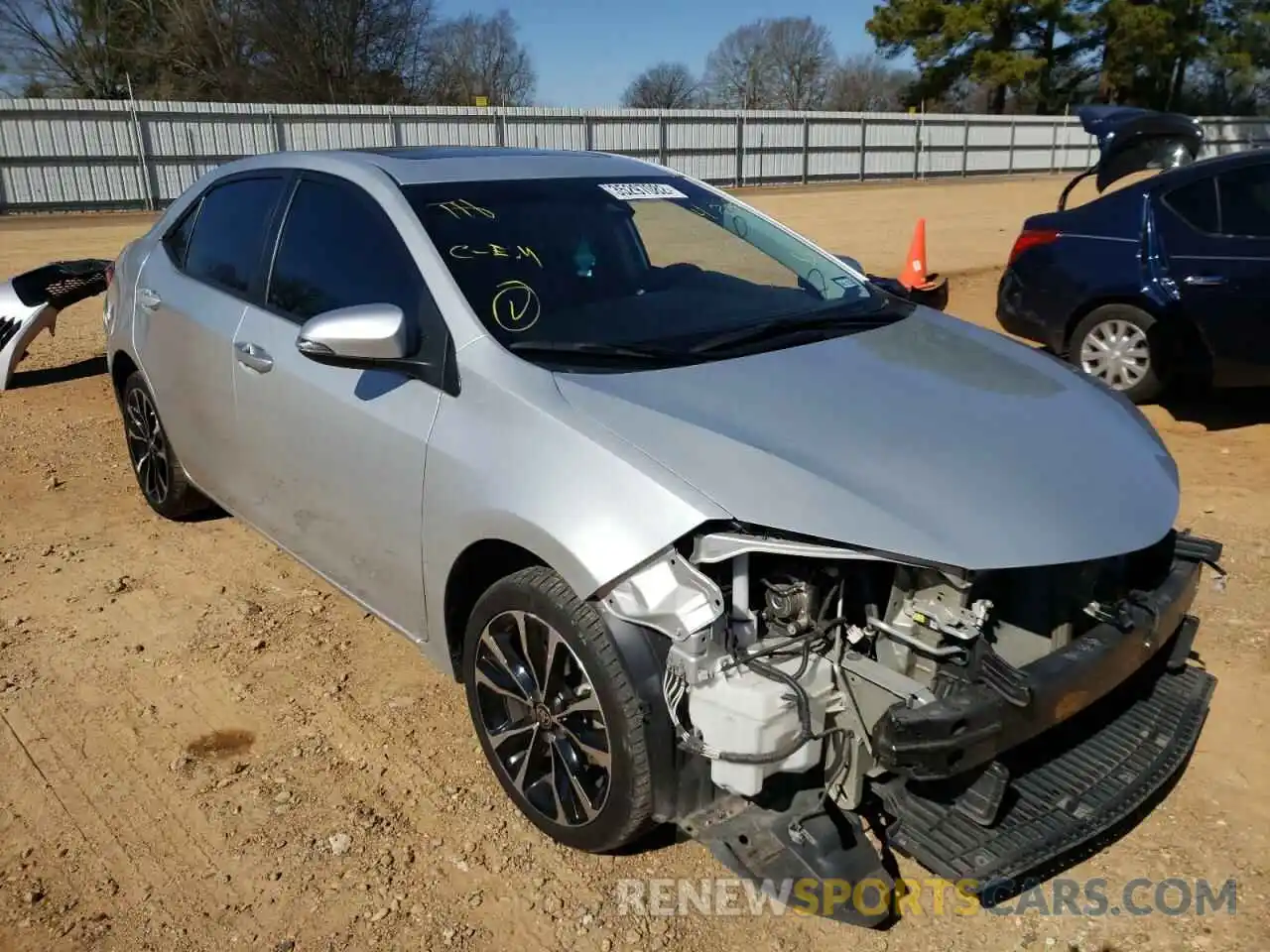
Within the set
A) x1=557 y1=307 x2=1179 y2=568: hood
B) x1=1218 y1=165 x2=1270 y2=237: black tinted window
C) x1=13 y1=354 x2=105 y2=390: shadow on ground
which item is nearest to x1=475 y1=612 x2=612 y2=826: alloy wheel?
x1=557 y1=307 x2=1179 y2=568: hood

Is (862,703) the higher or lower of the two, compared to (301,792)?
higher

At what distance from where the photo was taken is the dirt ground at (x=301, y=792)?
2541mm

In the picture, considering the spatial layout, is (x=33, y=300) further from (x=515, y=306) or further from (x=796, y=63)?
(x=796, y=63)

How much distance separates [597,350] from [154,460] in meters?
2.98

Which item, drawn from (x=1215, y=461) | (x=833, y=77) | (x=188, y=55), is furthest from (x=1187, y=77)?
(x=1215, y=461)

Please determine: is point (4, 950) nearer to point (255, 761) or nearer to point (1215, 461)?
point (255, 761)

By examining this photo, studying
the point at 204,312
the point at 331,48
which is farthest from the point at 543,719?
the point at 331,48

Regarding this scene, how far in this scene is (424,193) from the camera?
3.27 meters

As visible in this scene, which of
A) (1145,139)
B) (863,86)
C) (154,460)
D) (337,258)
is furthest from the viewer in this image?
(863,86)

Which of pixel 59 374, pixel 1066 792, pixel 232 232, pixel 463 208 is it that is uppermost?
pixel 463 208

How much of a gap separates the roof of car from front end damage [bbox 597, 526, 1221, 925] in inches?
67.8

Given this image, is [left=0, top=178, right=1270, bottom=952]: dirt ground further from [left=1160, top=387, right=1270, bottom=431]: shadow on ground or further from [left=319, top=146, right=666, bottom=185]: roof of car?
[left=319, top=146, right=666, bottom=185]: roof of car

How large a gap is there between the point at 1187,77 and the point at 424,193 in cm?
5896

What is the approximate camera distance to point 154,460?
4883mm
